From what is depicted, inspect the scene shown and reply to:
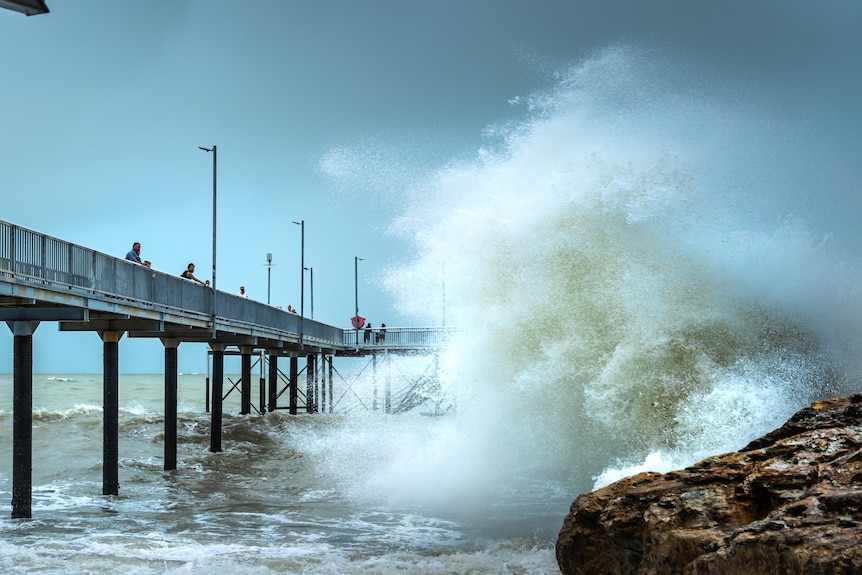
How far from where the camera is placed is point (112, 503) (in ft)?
57.1

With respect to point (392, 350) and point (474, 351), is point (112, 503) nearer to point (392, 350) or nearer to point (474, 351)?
point (474, 351)

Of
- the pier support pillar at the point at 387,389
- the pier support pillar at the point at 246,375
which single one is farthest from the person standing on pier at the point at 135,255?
the pier support pillar at the point at 387,389

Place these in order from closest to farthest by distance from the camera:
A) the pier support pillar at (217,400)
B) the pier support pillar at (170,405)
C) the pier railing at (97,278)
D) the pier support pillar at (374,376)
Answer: the pier railing at (97,278)
the pier support pillar at (170,405)
the pier support pillar at (217,400)
the pier support pillar at (374,376)

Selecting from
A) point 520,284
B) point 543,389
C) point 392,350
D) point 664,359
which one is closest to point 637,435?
point 664,359

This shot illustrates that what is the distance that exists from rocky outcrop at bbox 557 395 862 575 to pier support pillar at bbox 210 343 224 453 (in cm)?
2200

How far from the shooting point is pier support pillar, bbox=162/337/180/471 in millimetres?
23156

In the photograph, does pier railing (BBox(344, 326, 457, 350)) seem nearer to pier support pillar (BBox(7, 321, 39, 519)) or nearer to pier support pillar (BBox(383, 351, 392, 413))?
pier support pillar (BBox(383, 351, 392, 413))

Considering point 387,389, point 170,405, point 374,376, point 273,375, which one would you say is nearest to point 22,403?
point 170,405

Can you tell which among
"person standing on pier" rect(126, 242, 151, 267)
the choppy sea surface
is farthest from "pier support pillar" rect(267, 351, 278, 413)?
"person standing on pier" rect(126, 242, 151, 267)

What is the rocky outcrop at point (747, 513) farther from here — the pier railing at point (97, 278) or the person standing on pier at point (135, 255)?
the person standing on pier at point (135, 255)

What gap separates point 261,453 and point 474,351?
1192 centimetres

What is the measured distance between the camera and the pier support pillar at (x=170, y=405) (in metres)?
23.2

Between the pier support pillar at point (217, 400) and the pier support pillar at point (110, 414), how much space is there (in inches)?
315

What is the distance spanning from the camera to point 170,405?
2369 cm
